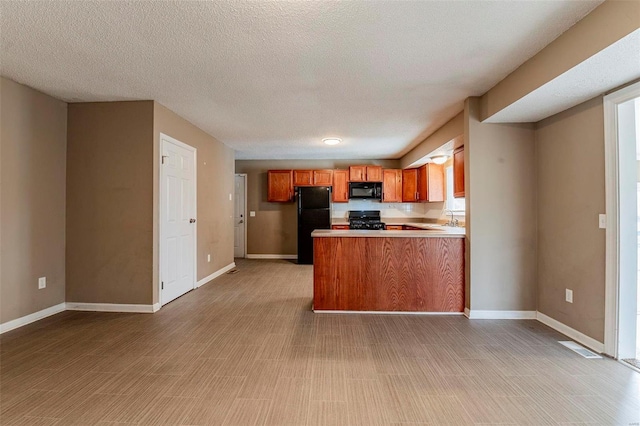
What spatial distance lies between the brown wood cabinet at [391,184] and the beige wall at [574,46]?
12.4 ft

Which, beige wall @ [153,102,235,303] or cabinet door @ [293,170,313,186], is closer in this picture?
beige wall @ [153,102,235,303]

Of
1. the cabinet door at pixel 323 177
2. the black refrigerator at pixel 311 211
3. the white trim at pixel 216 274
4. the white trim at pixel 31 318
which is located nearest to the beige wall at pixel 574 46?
the black refrigerator at pixel 311 211

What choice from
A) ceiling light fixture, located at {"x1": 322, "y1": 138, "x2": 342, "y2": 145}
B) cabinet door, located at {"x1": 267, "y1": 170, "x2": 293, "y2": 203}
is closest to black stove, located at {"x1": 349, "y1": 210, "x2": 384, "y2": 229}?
cabinet door, located at {"x1": 267, "y1": 170, "x2": 293, "y2": 203}

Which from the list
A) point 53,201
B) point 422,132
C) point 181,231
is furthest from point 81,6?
point 422,132

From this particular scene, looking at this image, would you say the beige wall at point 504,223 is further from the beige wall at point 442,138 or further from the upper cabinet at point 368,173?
the upper cabinet at point 368,173

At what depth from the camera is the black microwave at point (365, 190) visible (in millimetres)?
6512

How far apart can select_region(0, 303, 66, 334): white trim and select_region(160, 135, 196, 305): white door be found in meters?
1.07

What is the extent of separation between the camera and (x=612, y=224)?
7.37 feet

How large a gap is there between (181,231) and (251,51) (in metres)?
2.60

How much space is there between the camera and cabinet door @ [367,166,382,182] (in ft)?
21.2

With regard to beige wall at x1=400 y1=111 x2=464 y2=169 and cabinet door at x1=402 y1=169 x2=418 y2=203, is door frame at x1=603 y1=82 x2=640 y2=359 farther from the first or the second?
cabinet door at x1=402 y1=169 x2=418 y2=203

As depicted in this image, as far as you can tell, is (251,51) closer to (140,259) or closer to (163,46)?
(163,46)

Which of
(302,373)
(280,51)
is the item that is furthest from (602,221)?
(280,51)

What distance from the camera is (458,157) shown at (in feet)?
12.1
